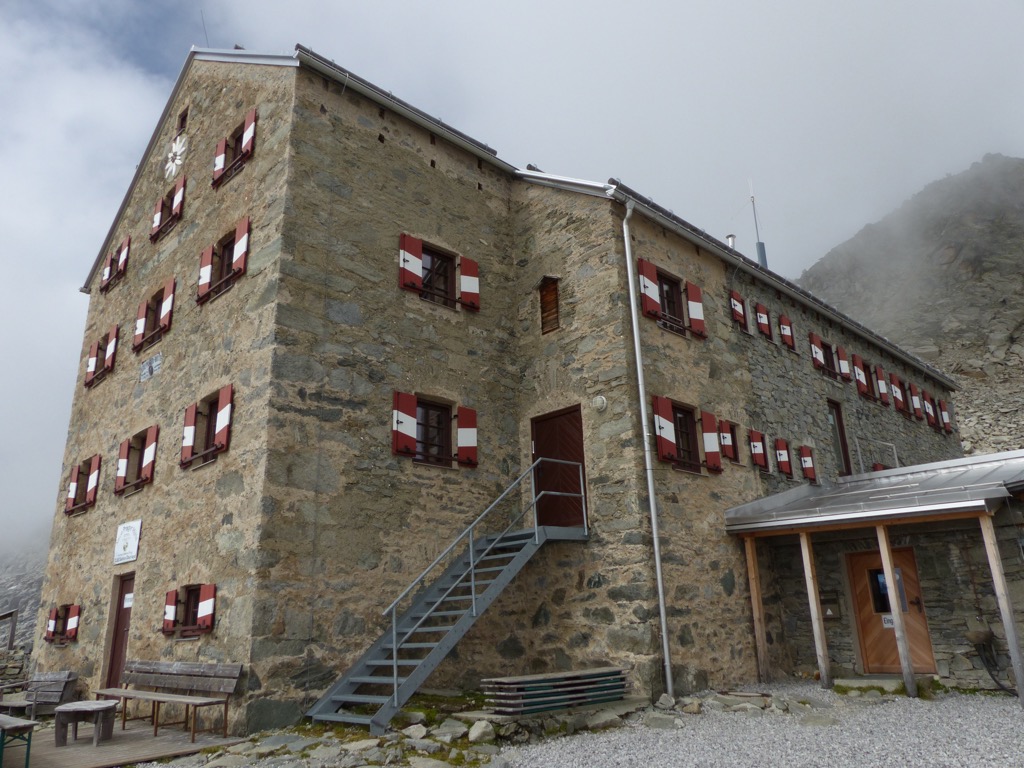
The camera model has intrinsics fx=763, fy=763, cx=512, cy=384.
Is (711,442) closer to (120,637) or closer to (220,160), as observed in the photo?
(220,160)

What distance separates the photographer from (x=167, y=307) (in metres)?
11.4

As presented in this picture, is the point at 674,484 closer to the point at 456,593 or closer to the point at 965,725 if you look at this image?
the point at 456,593

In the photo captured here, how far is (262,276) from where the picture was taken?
922 centimetres

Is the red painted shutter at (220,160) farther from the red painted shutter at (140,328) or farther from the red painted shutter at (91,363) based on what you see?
the red painted shutter at (91,363)

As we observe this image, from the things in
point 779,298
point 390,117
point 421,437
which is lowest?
point 421,437

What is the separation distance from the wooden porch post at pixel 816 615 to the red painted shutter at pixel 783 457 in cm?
246

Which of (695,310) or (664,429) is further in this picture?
(695,310)

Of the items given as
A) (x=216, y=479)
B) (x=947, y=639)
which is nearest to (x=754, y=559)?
(x=947, y=639)

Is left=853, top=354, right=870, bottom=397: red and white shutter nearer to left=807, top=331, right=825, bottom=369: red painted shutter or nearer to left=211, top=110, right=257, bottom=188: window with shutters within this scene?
left=807, top=331, right=825, bottom=369: red painted shutter

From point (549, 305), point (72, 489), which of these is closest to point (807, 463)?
point (549, 305)

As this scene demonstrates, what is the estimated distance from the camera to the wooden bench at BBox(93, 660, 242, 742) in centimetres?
742

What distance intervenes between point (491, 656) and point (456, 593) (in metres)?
1.05

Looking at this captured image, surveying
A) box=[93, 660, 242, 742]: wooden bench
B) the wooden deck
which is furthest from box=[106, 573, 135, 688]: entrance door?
the wooden deck

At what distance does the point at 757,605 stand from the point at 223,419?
7.48 meters
